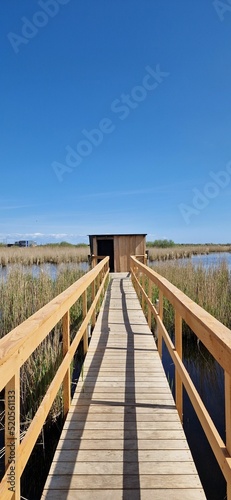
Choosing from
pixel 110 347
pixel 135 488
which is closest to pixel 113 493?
pixel 135 488

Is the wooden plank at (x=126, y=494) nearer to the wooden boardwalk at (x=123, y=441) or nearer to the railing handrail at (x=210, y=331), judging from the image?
the wooden boardwalk at (x=123, y=441)

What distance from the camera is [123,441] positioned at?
2154mm

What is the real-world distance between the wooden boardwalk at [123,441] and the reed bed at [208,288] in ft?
10.6

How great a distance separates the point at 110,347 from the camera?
13.7 ft

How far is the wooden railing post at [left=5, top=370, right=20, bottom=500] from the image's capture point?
117 cm

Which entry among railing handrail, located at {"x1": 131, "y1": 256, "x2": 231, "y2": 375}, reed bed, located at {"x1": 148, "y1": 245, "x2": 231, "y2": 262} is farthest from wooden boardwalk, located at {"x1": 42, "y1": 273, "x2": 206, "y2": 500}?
reed bed, located at {"x1": 148, "y1": 245, "x2": 231, "y2": 262}

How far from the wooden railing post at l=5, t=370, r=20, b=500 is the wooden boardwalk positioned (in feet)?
2.25

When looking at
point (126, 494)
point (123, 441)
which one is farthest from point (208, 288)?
point (126, 494)

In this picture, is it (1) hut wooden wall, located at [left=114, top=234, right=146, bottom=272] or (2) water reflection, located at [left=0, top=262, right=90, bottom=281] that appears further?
(1) hut wooden wall, located at [left=114, top=234, right=146, bottom=272]

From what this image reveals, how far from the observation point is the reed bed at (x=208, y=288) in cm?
658

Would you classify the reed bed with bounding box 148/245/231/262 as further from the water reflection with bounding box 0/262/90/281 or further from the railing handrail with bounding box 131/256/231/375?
the railing handrail with bounding box 131/256/231/375

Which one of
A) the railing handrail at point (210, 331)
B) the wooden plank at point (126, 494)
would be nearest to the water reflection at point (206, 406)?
the wooden plank at point (126, 494)

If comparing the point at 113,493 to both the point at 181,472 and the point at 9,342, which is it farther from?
the point at 9,342

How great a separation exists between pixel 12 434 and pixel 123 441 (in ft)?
4.11
